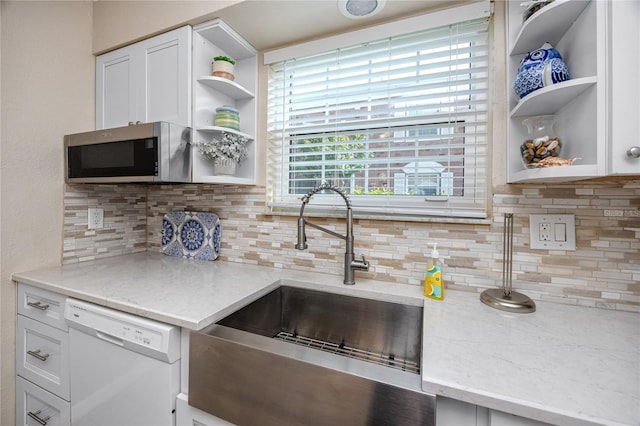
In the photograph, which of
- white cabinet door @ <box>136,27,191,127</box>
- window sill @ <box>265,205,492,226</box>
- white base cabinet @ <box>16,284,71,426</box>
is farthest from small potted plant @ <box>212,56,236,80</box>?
white base cabinet @ <box>16,284,71,426</box>

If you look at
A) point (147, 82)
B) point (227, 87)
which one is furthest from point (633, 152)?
point (147, 82)

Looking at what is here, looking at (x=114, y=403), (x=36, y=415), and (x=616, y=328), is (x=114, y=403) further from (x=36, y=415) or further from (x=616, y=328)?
(x=616, y=328)

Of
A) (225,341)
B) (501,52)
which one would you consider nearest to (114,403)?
(225,341)

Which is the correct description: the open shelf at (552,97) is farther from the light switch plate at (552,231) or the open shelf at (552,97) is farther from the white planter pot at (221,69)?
the white planter pot at (221,69)

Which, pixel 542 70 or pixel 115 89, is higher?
pixel 115 89

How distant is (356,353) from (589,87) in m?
1.12

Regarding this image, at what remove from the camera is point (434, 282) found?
1.08 metres

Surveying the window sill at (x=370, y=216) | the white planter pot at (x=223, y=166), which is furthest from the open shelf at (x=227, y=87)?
the window sill at (x=370, y=216)

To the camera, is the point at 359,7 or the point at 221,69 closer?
the point at 359,7

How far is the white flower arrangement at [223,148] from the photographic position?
131 cm

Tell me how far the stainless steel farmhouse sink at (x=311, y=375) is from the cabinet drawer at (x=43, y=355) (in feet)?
2.39

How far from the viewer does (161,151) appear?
1.20m

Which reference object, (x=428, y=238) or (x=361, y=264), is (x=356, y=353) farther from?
(x=428, y=238)

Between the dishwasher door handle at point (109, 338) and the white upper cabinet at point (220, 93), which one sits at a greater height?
the white upper cabinet at point (220, 93)
